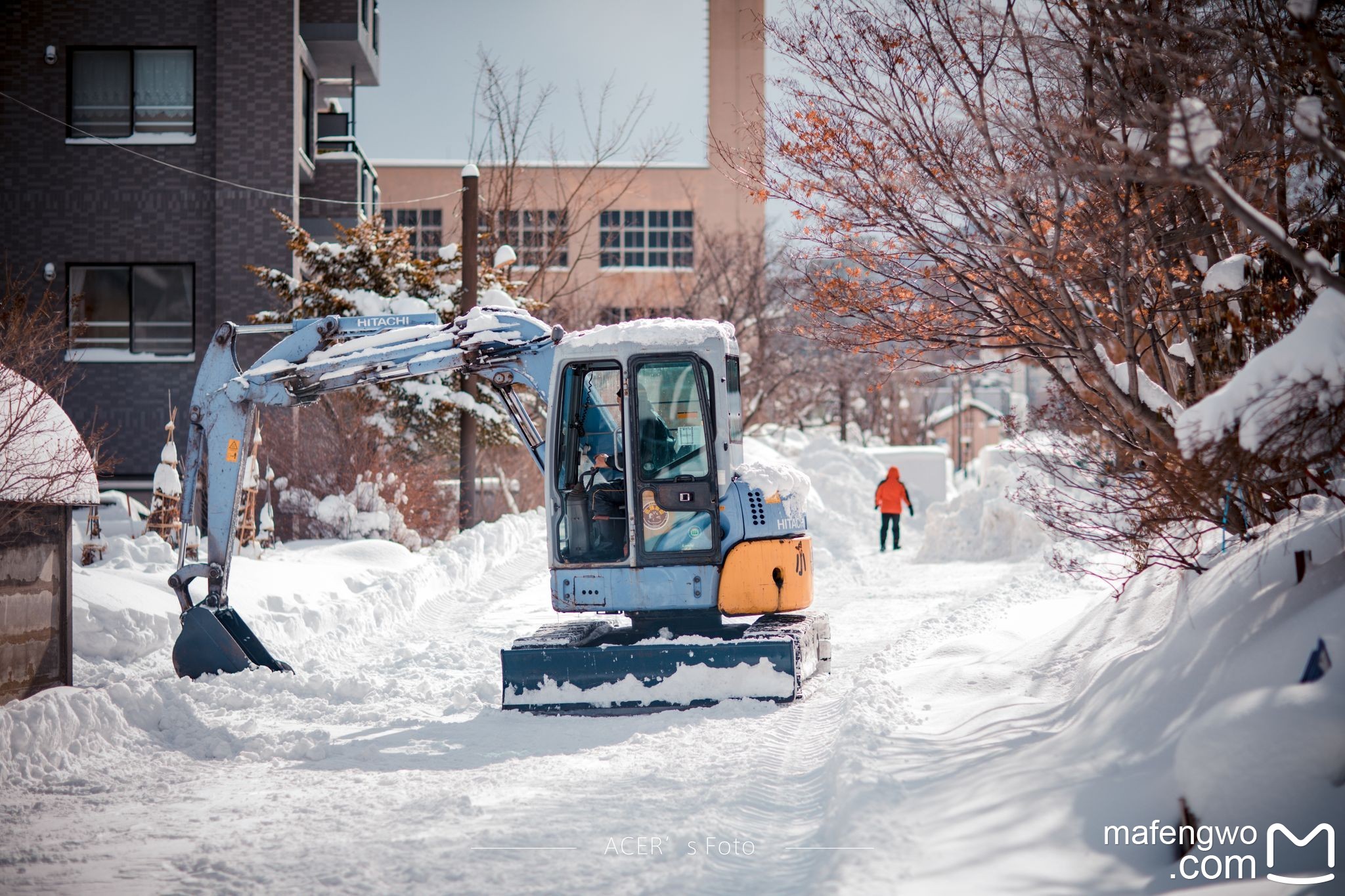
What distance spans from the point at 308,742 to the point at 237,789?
942 mm

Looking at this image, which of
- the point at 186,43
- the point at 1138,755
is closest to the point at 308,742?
the point at 1138,755

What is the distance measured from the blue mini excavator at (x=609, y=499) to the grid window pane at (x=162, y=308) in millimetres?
15438

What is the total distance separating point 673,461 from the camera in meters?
9.99

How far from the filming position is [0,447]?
8.57 meters

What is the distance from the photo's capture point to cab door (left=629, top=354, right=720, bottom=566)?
9.94 m

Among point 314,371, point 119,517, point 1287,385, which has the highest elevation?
point 314,371

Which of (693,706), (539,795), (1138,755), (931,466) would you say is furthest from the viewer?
(931,466)

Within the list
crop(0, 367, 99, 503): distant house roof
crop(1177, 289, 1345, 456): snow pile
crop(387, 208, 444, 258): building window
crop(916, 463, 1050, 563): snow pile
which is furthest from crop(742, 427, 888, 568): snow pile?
crop(1177, 289, 1345, 456): snow pile

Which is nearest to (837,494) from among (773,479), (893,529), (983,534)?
(893,529)

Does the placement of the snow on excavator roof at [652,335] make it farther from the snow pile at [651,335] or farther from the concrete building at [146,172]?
the concrete building at [146,172]

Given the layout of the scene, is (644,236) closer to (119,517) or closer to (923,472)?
(923,472)

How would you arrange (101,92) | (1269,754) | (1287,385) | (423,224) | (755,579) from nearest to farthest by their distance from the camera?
(1269,754)
(1287,385)
(755,579)
(101,92)
(423,224)

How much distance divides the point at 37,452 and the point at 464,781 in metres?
4.38

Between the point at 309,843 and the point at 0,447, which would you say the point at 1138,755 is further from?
the point at 0,447
